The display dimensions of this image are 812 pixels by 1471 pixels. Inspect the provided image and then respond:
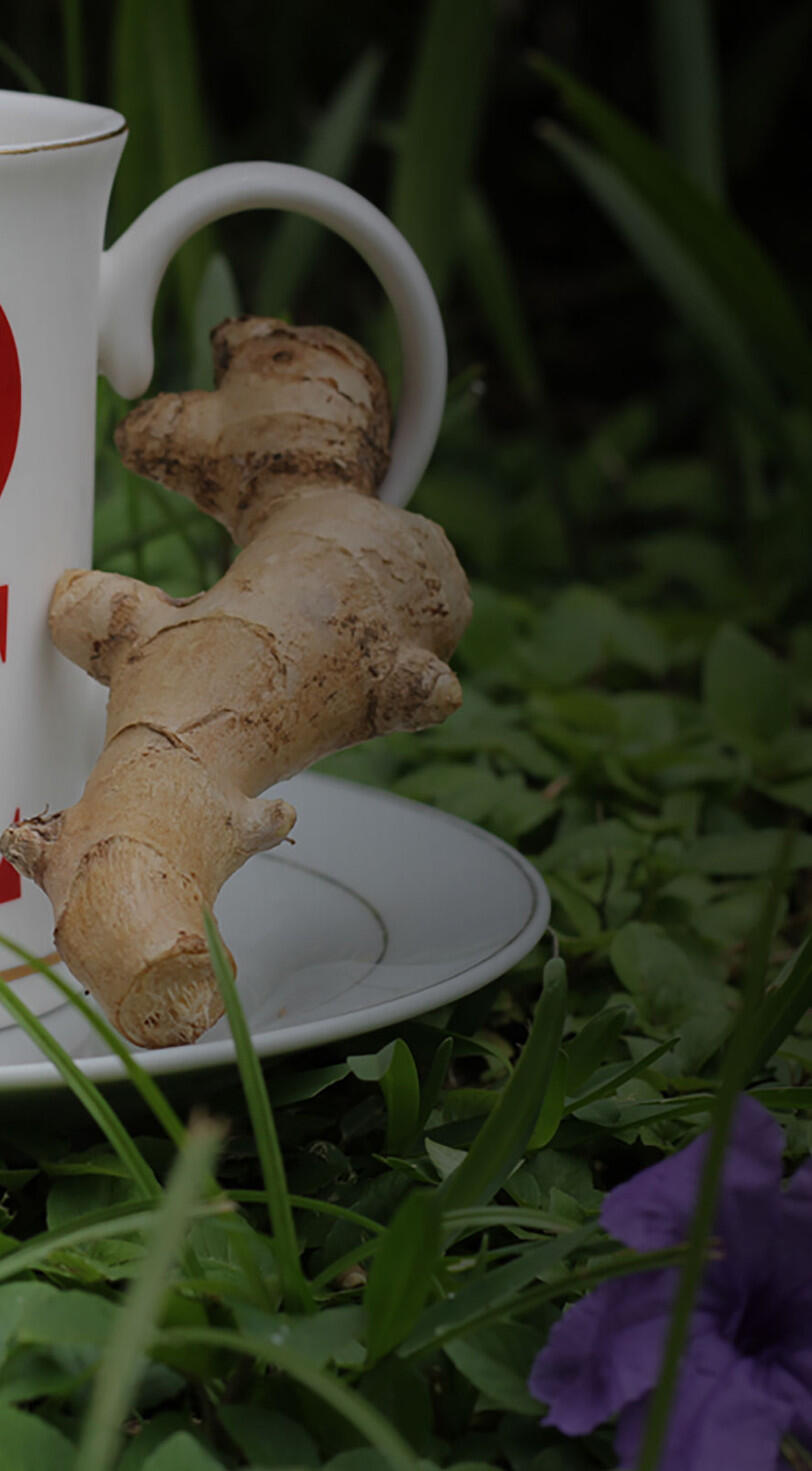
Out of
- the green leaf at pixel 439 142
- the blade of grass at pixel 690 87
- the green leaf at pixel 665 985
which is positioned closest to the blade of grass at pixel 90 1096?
the green leaf at pixel 665 985

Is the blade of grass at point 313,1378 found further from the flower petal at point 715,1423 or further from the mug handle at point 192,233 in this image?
the mug handle at point 192,233

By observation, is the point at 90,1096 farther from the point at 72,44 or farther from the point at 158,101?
the point at 158,101

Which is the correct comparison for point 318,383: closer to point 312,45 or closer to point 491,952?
point 491,952

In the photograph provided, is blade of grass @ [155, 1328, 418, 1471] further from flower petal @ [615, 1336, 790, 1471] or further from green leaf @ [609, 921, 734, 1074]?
green leaf @ [609, 921, 734, 1074]

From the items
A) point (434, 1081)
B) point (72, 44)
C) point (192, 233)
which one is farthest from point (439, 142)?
point (434, 1081)

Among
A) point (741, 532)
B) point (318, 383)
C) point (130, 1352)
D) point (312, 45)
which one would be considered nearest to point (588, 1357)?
point (130, 1352)
